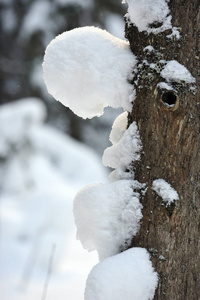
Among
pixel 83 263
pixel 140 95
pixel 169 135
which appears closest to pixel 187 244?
pixel 169 135

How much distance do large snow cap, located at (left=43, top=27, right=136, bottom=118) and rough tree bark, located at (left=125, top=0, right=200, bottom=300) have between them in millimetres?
104

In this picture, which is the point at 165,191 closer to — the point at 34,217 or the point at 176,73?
the point at 176,73

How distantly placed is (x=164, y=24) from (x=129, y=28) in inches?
5.4

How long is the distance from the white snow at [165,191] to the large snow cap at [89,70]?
0.88 ft

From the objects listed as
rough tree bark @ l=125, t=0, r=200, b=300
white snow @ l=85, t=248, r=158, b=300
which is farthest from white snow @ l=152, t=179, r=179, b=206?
white snow @ l=85, t=248, r=158, b=300

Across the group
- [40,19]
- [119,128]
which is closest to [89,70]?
[119,128]

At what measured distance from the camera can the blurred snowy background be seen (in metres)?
4.50

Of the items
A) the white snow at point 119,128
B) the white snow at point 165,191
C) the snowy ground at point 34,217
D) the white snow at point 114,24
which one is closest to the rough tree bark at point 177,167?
the white snow at point 165,191

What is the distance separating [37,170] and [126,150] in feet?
18.3

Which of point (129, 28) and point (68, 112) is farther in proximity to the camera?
point (68, 112)

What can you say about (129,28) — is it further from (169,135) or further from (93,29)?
(169,135)

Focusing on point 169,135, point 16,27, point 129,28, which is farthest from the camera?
point 16,27

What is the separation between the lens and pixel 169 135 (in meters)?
1.19

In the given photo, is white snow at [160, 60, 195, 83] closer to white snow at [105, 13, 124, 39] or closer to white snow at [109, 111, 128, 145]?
white snow at [109, 111, 128, 145]
